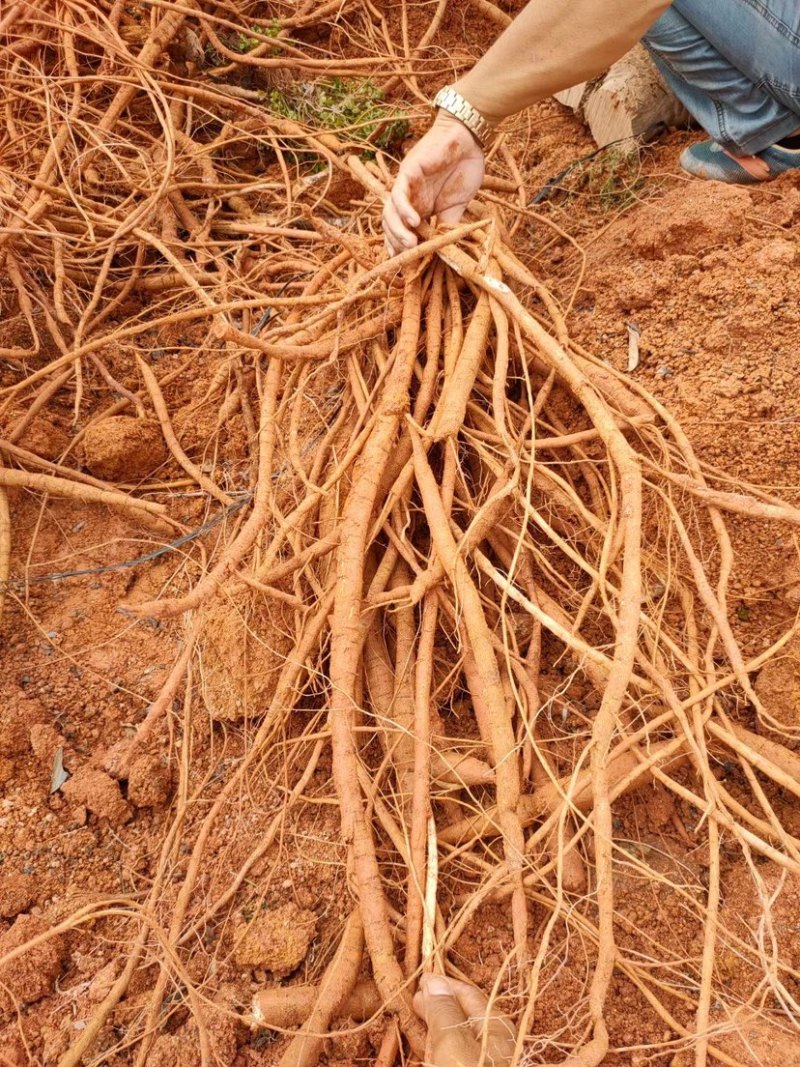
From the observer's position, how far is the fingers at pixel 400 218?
46.4 inches

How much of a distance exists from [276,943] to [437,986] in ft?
0.88

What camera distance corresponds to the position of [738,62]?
1.45m

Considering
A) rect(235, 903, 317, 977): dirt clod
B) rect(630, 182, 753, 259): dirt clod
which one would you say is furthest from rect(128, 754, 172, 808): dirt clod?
rect(630, 182, 753, 259): dirt clod

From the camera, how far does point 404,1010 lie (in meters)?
0.95

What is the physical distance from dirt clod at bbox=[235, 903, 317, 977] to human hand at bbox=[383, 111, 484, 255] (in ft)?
3.70

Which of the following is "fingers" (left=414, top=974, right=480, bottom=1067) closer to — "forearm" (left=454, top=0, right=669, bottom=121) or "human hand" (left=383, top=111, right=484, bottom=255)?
"human hand" (left=383, top=111, right=484, bottom=255)

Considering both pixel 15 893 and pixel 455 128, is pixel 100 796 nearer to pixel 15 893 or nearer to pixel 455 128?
pixel 15 893

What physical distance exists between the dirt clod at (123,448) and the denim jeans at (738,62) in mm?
1392

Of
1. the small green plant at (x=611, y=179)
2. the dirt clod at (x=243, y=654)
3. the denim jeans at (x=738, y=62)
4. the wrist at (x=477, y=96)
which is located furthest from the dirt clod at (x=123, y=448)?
the denim jeans at (x=738, y=62)

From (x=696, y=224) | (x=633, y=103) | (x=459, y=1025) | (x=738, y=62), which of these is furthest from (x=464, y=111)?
(x=459, y=1025)

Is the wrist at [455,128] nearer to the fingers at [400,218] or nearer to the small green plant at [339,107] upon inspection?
the fingers at [400,218]

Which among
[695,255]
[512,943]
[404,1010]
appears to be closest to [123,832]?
[404,1010]

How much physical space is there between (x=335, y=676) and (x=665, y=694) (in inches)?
19.3

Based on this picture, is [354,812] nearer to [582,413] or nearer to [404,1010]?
[404,1010]
